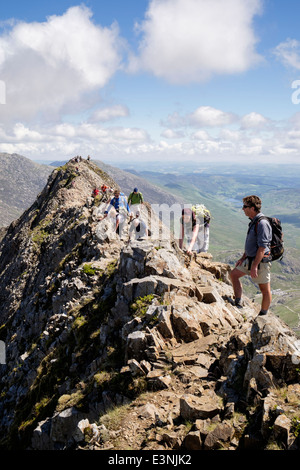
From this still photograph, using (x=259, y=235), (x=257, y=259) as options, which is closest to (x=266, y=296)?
(x=257, y=259)

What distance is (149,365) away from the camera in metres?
10.2

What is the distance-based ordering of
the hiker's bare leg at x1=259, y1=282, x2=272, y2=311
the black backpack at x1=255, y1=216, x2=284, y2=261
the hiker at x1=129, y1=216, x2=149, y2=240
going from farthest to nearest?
1. the hiker at x1=129, y1=216, x2=149, y2=240
2. the hiker's bare leg at x1=259, y1=282, x2=272, y2=311
3. the black backpack at x1=255, y1=216, x2=284, y2=261

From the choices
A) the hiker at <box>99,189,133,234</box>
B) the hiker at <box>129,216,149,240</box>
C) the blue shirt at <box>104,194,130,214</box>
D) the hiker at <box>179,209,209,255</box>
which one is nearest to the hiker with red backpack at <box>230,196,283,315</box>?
the hiker at <box>179,209,209,255</box>

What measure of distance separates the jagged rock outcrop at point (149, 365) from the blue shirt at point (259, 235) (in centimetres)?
262

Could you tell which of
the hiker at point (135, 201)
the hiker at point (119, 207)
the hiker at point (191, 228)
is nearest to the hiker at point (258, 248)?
the hiker at point (191, 228)

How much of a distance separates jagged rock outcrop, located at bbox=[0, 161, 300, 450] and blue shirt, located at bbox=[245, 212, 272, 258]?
8.60ft

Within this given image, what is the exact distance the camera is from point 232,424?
7.16m

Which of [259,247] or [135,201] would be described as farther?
[135,201]

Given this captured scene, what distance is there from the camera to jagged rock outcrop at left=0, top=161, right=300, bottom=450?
7.47 meters

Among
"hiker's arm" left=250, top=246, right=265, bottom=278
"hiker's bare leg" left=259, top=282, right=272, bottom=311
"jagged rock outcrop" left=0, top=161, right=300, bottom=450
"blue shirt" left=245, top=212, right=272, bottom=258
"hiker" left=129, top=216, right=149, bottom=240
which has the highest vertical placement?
"blue shirt" left=245, top=212, right=272, bottom=258

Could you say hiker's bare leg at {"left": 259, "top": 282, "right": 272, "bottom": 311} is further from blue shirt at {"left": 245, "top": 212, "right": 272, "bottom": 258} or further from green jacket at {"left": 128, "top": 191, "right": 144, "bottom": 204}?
green jacket at {"left": 128, "top": 191, "right": 144, "bottom": 204}

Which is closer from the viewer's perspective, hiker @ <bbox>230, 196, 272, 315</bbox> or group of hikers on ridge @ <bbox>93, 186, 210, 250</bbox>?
hiker @ <bbox>230, 196, 272, 315</bbox>

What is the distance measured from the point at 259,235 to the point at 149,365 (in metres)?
6.08

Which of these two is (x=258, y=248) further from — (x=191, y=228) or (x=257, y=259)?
(x=191, y=228)
